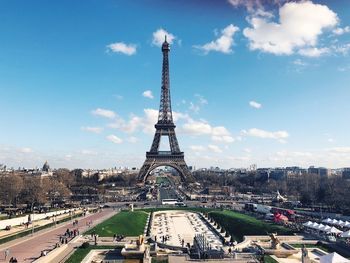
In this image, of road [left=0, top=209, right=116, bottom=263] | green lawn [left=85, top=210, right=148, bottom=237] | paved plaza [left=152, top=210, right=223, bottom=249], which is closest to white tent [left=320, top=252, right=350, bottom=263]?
paved plaza [left=152, top=210, right=223, bottom=249]

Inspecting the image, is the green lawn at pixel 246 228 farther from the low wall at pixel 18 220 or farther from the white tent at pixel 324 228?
the low wall at pixel 18 220

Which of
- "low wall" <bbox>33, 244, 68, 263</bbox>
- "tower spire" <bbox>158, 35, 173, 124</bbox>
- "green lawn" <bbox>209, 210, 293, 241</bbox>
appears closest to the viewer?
"low wall" <bbox>33, 244, 68, 263</bbox>

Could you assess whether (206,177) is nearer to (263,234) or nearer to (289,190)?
(289,190)

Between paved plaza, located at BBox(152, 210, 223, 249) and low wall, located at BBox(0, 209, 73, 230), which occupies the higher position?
low wall, located at BBox(0, 209, 73, 230)

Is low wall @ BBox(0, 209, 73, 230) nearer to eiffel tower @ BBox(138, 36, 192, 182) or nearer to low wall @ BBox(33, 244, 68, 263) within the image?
low wall @ BBox(33, 244, 68, 263)

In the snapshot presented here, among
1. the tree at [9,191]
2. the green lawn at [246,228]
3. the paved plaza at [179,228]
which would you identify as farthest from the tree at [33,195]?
the green lawn at [246,228]

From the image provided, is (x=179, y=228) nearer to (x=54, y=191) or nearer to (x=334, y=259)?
(x=334, y=259)

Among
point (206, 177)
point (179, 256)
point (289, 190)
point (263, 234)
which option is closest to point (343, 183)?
point (289, 190)

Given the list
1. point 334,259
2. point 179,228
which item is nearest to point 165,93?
point 179,228
